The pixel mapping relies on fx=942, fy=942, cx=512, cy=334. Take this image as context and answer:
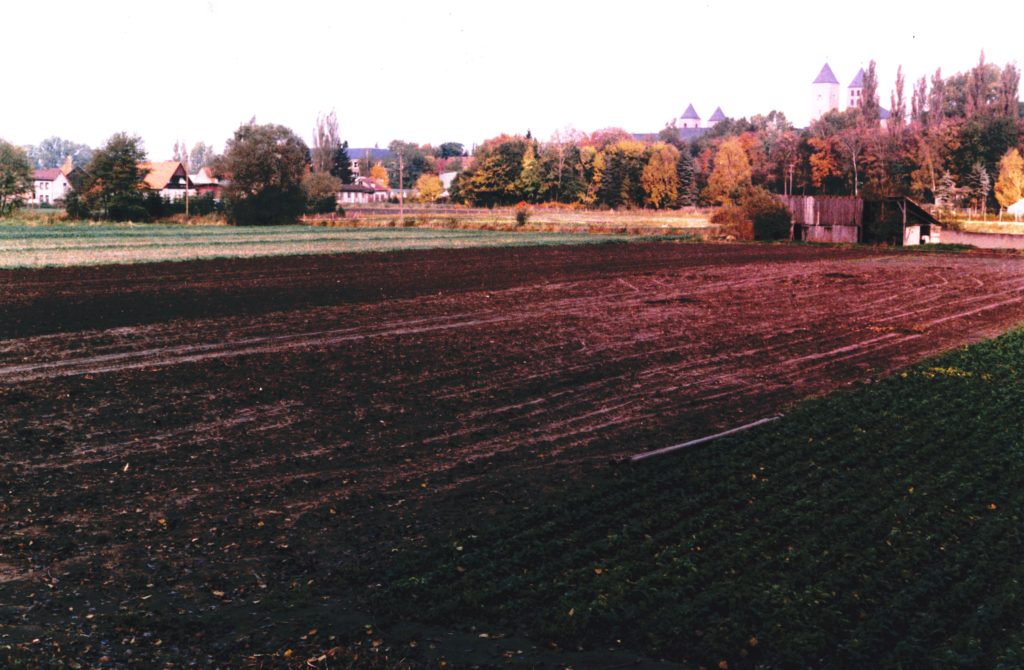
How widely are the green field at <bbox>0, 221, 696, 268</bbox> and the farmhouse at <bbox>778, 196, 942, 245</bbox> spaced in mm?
10911

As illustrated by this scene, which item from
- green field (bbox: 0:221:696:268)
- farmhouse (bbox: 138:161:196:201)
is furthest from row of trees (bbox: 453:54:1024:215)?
green field (bbox: 0:221:696:268)

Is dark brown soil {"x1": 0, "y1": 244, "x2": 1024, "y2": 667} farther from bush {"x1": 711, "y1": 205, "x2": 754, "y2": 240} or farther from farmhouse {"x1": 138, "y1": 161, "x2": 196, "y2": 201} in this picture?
farmhouse {"x1": 138, "y1": 161, "x2": 196, "y2": 201}

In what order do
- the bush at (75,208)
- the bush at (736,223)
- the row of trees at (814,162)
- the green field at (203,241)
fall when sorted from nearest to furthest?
the green field at (203,241) → the bush at (736,223) → the bush at (75,208) → the row of trees at (814,162)

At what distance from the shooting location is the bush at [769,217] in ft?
203

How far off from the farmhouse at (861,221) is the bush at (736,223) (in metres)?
2.79

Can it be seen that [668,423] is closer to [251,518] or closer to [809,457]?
[809,457]

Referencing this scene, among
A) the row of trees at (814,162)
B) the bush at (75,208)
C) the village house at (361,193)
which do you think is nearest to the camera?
the bush at (75,208)

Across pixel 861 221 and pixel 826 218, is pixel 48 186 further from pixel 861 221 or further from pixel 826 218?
pixel 861 221

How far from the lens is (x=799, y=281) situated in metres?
33.9

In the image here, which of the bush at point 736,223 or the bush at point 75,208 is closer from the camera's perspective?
the bush at point 736,223

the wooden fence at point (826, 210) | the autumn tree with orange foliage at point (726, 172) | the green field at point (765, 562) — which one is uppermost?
the autumn tree with orange foliage at point (726, 172)

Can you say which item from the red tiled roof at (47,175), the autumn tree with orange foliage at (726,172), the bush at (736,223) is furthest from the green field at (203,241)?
the red tiled roof at (47,175)

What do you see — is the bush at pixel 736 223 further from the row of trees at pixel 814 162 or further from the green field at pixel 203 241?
the row of trees at pixel 814 162

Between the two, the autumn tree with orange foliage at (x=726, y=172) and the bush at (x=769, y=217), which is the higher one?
the autumn tree with orange foliage at (x=726, y=172)
